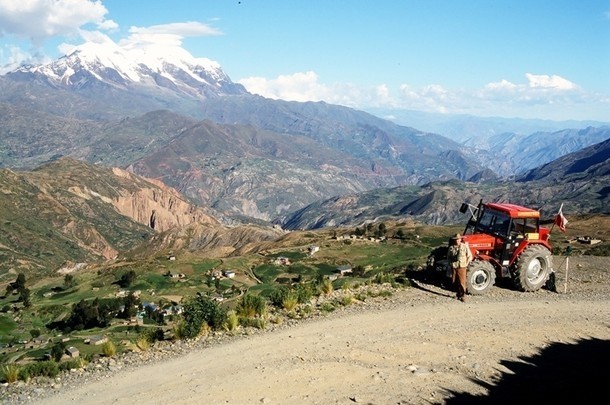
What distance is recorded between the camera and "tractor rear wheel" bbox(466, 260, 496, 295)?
1978 centimetres

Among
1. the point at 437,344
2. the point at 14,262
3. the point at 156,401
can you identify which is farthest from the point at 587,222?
the point at 14,262

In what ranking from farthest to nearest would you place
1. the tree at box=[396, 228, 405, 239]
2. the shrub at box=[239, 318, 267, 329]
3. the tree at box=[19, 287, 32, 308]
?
the tree at box=[396, 228, 405, 239], the tree at box=[19, 287, 32, 308], the shrub at box=[239, 318, 267, 329]

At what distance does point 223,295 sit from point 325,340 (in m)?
62.5

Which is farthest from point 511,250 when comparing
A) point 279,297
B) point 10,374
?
point 10,374

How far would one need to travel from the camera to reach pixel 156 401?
39.6 ft

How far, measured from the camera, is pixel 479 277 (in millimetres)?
20094

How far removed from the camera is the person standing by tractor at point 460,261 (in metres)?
19.2

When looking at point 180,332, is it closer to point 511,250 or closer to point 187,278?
point 511,250

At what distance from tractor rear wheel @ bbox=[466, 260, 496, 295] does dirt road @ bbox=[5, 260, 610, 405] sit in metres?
1.36

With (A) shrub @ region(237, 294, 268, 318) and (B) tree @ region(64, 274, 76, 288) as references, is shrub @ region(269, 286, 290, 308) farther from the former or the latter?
(B) tree @ region(64, 274, 76, 288)

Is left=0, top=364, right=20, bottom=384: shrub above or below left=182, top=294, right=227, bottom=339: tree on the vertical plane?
below

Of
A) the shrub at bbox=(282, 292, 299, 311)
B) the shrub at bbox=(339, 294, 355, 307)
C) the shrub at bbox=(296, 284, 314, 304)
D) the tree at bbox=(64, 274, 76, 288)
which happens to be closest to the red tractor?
the shrub at bbox=(339, 294, 355, 307)

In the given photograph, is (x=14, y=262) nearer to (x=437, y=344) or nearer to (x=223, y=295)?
(x=223, y=295)

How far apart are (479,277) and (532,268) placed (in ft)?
8.24
